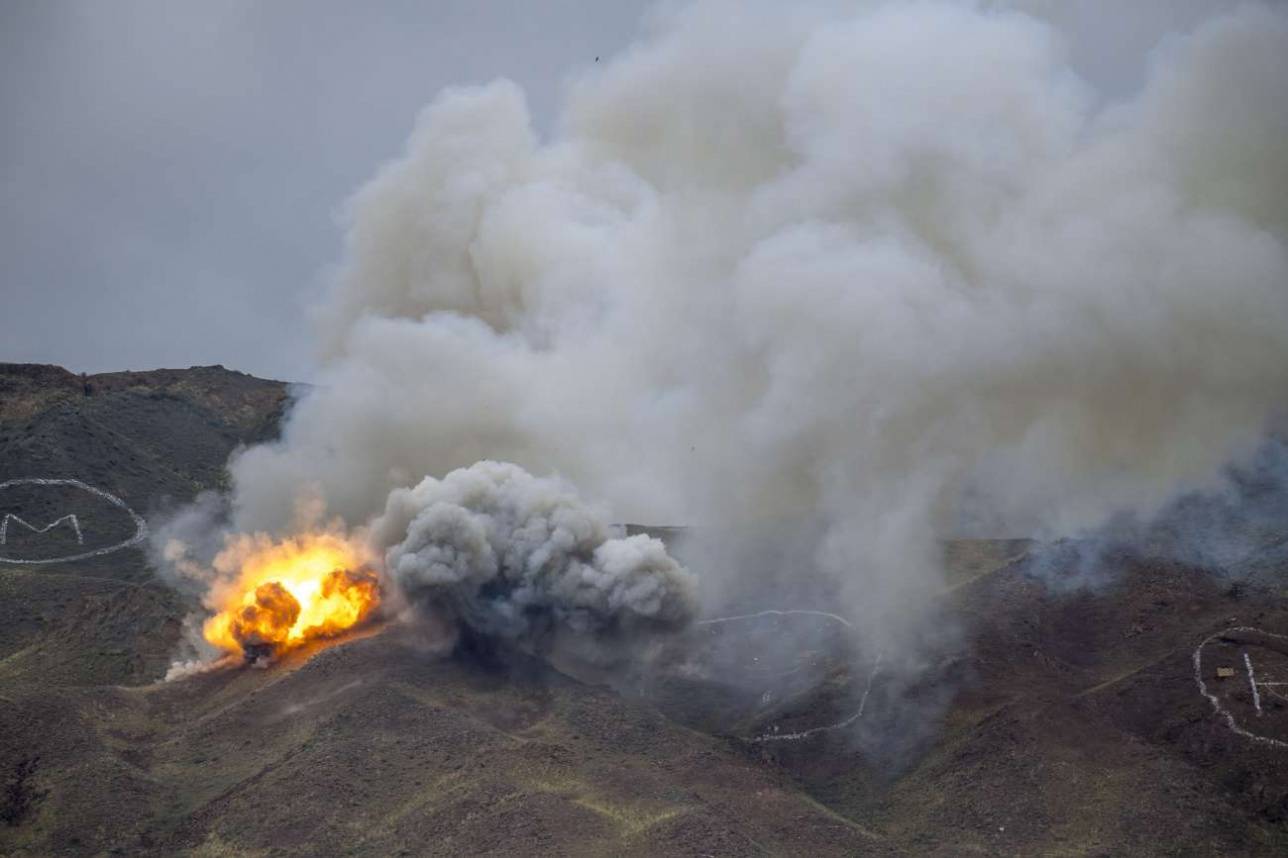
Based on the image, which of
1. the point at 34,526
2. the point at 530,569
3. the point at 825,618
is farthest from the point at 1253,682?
the point at 34,526

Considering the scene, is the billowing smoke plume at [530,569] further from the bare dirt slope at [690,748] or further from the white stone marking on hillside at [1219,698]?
the white stone marking on hillside at [1219,698]

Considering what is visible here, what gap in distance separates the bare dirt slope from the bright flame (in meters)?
2.05

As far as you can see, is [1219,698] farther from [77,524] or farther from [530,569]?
[77,524]

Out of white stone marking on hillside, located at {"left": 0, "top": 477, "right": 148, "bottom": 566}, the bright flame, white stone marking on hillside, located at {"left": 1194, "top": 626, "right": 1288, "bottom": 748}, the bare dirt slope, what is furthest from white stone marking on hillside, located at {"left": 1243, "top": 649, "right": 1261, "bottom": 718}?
white stone marking on hillside, located at {"left": 0, "top": 477, "right": 148, "bottom": 566}

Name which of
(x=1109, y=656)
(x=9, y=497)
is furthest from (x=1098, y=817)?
(x=9, y=497)

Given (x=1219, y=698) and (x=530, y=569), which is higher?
(x=530, y=569)

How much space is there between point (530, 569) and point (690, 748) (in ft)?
40.3

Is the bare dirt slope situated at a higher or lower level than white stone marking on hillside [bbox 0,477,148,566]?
lower

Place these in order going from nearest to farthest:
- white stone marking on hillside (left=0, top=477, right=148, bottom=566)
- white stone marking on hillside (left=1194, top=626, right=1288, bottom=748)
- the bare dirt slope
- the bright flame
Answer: the bare dirt slope → white stone marking on hillside (left=1194, top=626, right=1288, bottom=748) → the bright flame → white stone marking on hillside (left=0, top=477, right=148, bottom=566)

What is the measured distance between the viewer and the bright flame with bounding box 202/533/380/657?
5359 centimetres

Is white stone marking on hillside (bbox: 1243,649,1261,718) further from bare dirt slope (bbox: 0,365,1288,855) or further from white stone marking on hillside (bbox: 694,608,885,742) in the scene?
white stone marking on hillside (bbox: 694,608,885,742)

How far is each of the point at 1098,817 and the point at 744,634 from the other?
18.6 metres

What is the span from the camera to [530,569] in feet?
175

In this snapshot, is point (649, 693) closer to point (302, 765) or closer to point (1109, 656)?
point (302, 765)
